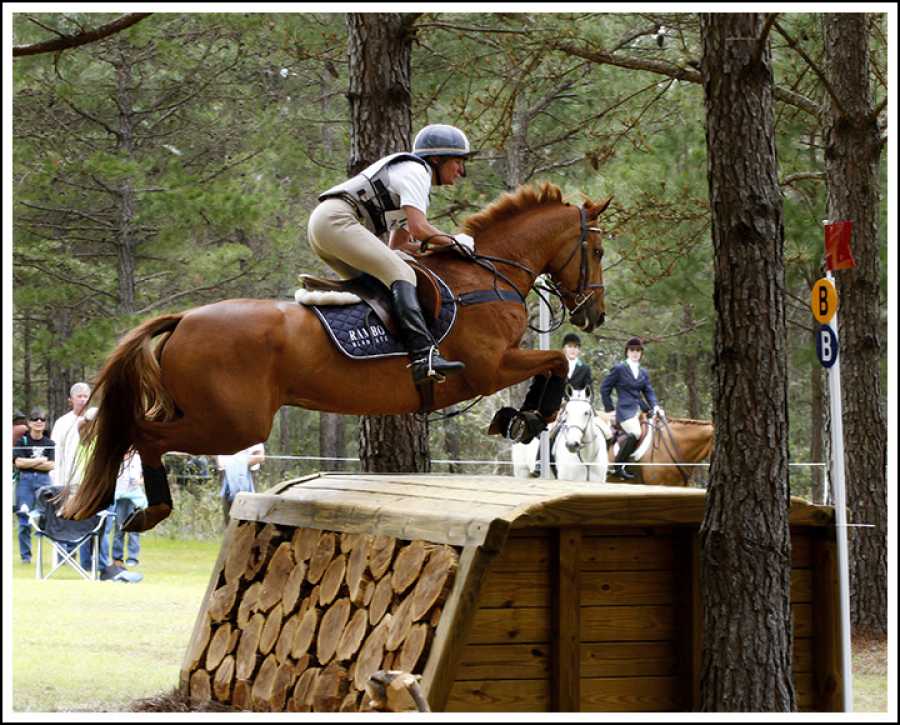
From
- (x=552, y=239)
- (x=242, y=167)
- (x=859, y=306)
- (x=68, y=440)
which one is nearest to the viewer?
(x=552, y=239)

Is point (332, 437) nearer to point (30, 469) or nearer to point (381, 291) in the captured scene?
point (30, 469)

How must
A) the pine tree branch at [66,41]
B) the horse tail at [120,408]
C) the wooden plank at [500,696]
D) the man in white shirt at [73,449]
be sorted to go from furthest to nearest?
the man in white shirt at [73,449]
the horse tail at [120,408]
the pine tree branch at [66,41]
the wooden plank at [500,696]

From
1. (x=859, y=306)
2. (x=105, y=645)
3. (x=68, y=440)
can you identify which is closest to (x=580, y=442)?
(x=859, y=306)

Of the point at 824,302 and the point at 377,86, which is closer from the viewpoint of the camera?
the point at 824,302

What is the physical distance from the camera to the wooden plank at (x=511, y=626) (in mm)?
5254

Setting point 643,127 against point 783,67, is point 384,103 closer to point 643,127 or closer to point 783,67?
point 783,67

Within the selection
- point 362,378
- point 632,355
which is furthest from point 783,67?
point 362,378

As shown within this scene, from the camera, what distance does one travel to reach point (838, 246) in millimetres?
6660

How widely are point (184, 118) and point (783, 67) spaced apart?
34.1 ft

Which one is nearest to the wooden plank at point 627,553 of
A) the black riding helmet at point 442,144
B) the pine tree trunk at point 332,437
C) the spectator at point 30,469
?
the black riding helmet at point 442,144

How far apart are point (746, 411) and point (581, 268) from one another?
2.35 meters

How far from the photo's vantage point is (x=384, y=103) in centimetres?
796

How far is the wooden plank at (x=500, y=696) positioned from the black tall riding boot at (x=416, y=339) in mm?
1673

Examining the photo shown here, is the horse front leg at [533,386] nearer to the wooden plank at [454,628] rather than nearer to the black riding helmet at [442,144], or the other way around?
the black riding helmet at [442,144]
